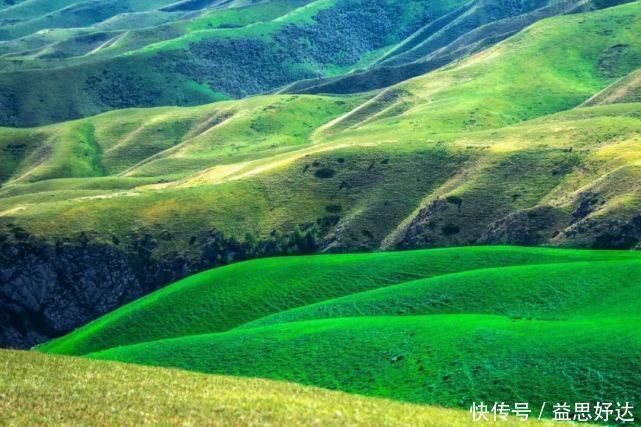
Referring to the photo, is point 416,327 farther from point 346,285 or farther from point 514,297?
point 346,285

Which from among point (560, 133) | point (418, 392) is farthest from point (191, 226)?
point (418, 392)

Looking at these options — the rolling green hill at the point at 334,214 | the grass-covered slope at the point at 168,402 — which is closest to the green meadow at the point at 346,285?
the grass-covered slope at the point at 168,402

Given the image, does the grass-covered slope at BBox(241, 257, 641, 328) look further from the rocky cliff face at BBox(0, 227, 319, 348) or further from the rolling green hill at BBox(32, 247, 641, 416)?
the rocky cliff face at BBox(0, 227, 319, 348)

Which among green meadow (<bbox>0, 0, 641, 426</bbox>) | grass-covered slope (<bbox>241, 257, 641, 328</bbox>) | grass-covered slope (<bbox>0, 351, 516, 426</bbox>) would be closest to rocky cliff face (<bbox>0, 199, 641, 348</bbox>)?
green meadow (<bbox>0, 0, 641, 426</bbox>)

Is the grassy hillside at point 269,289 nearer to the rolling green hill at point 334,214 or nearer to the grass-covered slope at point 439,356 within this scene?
the rolling green hill at point 334,214

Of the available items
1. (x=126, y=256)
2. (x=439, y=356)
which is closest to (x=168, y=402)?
(x=439, y=356)

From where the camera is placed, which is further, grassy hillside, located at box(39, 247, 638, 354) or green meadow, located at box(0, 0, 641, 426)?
grassy hillside, located at box(39, 247, 638, 354)
